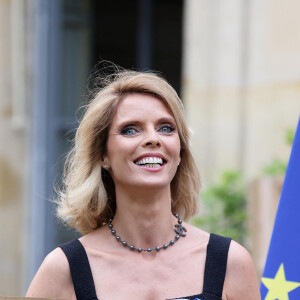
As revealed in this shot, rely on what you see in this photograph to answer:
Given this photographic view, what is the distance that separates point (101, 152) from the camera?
4148 millimetres

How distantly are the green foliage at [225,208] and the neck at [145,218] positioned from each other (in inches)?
195

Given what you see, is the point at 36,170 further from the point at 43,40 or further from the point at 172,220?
the point at 172,220

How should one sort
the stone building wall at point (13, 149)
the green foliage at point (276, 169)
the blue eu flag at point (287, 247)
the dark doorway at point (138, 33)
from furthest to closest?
the dark doorway at point (138, 33) < the stone building wall at point (13, 149) < the green foliage at point (276, 169) < the blue eu flag at point (287, 247)

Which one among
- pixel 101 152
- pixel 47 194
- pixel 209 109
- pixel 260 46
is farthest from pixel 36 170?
pixel 101 152

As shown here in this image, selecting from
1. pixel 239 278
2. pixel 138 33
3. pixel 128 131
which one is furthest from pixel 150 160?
pixel 138 33

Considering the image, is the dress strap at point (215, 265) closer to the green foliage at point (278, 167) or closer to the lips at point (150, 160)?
the lips at point (150, 160)

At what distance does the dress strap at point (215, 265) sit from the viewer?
389cm

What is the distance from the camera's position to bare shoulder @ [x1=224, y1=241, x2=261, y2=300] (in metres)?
3.95

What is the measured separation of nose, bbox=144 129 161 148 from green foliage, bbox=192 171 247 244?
202 inches

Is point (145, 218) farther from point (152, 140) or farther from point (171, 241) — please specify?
point (152, 140)

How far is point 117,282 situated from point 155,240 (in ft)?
0.88

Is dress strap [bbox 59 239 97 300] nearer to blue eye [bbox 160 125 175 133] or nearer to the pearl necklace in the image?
the pearl necklace

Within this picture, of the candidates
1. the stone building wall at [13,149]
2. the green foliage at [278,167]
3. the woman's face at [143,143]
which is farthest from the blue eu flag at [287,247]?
the stone building wall at [13,149]

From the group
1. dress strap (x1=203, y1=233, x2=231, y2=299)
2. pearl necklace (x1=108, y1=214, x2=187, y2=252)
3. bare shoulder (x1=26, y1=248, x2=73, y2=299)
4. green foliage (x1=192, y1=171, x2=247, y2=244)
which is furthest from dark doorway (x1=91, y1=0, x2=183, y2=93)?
bare shoulder (x1=26, y1=248, x2=73, y2=299)
